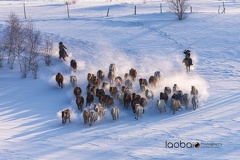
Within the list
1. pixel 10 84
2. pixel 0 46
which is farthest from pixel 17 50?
pixel 10 84

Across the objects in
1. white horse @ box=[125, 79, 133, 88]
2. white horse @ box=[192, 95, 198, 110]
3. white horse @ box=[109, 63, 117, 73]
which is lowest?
white horse @ box=[192, 95, 198, 110]

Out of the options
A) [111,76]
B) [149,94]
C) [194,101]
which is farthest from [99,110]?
[111,76]

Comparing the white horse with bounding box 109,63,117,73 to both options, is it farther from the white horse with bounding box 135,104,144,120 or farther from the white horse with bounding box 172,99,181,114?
the white horse with bounding box 172,99,181,114

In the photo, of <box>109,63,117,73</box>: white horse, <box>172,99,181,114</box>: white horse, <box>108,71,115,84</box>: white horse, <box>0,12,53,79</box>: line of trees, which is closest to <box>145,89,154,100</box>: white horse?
<box>172,99,181,114</box>: white horse

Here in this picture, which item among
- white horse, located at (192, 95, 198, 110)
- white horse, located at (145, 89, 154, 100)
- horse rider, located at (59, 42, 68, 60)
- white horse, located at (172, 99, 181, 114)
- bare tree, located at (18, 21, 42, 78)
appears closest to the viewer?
white horse, located at (172, 99, 181, 114)

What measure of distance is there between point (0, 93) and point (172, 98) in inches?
376

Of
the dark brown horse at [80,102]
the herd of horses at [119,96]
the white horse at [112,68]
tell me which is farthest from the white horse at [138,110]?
the white horse at [112,68]

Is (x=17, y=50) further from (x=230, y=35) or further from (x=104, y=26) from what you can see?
(x=230, y=35)

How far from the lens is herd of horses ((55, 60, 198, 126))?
17906 millimetres

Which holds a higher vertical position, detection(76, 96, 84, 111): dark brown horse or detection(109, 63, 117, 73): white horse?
detection(109, 63, 117, 73): white horse

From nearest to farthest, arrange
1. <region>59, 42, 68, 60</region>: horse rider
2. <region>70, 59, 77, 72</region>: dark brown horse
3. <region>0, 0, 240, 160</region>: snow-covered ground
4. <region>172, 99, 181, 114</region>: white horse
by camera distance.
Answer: <region>0, 0, 240, 160</region>: snow-covered ground → <region>172, 99, 181, 114</region>: white horse → <region>70, 59, 77, 72</region>: dark brown horse → <region>59, 42, 68, 60</region>: horse rider

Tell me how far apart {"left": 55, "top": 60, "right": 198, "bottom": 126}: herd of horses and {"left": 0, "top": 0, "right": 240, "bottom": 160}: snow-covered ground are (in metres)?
0.36

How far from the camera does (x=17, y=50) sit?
2638cm

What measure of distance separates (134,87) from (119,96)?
2.70 metres
